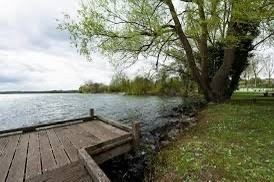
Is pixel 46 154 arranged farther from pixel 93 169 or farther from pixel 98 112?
pixel 98 112

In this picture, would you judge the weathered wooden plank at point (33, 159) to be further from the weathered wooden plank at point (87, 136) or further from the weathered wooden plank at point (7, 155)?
the weathered wooden plank at point (87, 136)

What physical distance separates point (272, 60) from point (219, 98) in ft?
216

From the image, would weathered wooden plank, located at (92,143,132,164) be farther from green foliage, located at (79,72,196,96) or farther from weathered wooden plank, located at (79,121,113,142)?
green foliage, located at (79,72,196,96)

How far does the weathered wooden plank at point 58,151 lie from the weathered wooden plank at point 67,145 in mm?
153

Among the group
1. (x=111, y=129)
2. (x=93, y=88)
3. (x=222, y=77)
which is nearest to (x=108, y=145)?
(x=111, y=129)

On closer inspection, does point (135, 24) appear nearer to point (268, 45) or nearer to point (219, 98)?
point (219, 98)

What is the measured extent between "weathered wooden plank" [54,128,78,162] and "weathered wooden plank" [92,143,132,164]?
0.82 meters

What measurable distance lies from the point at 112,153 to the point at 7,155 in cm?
399

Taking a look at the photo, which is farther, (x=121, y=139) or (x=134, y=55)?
(x=134, y=55)

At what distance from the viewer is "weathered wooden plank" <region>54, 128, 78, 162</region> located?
8205 millimetres

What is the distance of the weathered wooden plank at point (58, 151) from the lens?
771 centimetres

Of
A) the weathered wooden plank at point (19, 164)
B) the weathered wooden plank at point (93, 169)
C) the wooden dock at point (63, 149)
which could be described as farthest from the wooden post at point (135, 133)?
the weathered wooden plank at point (19, 164)

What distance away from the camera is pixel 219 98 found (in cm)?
2653

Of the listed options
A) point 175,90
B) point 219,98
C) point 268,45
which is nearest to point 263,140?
point 219,98
